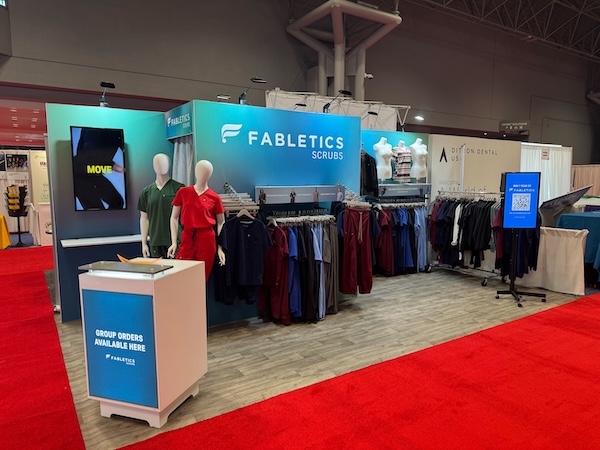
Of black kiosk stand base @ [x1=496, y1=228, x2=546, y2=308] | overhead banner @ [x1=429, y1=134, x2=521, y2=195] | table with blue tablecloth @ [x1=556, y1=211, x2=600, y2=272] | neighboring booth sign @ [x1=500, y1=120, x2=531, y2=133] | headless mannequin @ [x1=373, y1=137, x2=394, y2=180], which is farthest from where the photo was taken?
neighboring booth sign @ [x1=500, y1=120, x2=531, y2=133]

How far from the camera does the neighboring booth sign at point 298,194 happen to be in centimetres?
446

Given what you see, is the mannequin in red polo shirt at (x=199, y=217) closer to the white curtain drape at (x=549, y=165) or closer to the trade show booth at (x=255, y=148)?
the trade show booth at (x=255, y=148)

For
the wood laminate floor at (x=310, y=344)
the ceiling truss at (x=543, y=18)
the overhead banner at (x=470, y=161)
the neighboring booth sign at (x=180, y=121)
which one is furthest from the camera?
the ceiling truss at (x=543, y=18)

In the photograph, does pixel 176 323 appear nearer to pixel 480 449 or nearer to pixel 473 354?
pixel 480 449

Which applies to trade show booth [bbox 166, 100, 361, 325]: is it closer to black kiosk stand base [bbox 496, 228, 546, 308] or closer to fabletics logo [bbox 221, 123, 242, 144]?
fabletics logo [bbox 221, 123, 242, 144]

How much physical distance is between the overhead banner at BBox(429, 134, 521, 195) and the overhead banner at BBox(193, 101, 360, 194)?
9.03 feet

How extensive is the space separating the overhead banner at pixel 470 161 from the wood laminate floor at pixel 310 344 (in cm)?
245

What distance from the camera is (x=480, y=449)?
241cm

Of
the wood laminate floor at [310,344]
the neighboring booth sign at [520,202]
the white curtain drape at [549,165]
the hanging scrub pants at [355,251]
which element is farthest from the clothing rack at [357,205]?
the white curtain drape at [549,165]

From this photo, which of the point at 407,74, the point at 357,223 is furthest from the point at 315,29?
the point at 357,223

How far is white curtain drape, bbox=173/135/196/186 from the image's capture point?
4.32 m

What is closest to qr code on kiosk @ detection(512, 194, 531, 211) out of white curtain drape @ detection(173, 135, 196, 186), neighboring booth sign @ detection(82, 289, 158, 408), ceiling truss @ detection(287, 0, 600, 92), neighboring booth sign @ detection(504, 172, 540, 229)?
neighboring booth sign @ detection(504, 172, 540, 229)

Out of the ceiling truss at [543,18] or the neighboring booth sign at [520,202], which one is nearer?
the neighboring booth sign at [520,202]

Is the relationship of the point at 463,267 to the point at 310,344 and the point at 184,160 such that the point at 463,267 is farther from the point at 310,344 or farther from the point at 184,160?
the point at 184,160
